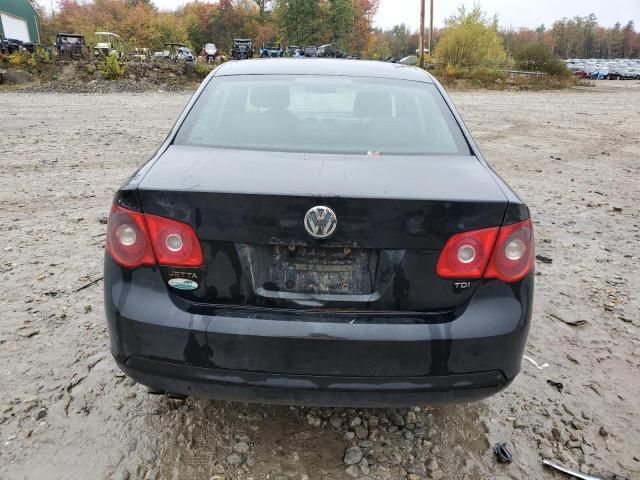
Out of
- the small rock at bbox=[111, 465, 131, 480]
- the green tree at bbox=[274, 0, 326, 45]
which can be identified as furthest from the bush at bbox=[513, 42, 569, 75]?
the small rock at bbox=[111, 465, 131, 480]

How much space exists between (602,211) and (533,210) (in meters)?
0.83

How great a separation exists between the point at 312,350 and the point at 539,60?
3852 cm

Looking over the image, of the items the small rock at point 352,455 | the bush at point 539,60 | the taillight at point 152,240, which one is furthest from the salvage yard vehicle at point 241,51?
the small rock at point 352,455

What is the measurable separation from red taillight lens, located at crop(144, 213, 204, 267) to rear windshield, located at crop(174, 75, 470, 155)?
70 cm

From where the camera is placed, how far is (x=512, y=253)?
190cm

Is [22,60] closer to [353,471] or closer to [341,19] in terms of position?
[353,471]

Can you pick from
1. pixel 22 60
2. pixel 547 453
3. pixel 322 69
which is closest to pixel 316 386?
pixel 547 453

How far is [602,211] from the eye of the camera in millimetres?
6039

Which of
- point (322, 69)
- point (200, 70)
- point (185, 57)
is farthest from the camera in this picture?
point (185, 57)

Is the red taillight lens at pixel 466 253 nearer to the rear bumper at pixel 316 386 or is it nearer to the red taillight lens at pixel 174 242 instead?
the rear bumper at pixel 316 386

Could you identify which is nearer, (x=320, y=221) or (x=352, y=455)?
(x=320, y=221)

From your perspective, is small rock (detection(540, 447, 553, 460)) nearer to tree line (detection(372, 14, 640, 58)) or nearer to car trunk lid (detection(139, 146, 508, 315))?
car trunk lid (detection(139, 146, 508, 315))

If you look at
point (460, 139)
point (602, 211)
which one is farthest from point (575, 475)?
point (602, 211)

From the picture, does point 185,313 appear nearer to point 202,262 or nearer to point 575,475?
point 202,262
